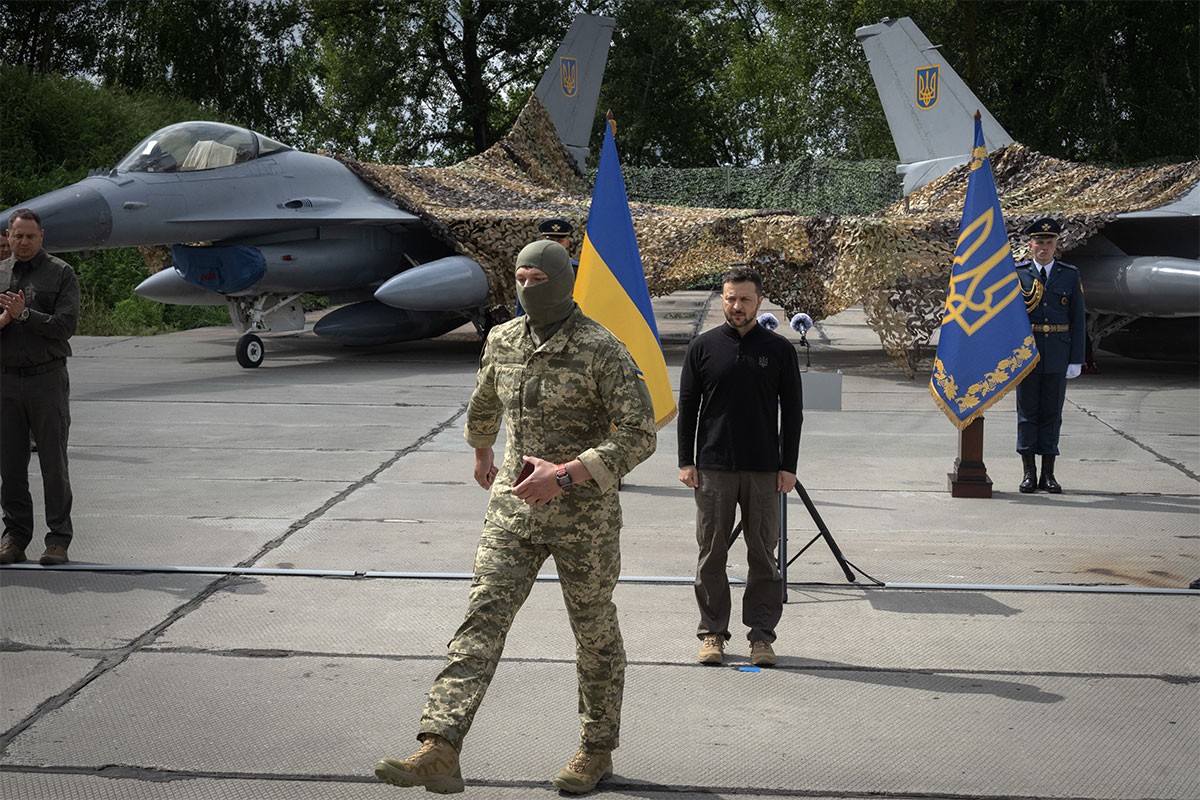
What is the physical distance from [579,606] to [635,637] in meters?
1.62

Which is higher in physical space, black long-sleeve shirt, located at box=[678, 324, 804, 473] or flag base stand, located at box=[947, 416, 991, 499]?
black long-sleeve shirt, located at box=[678, 324, 804, 473]

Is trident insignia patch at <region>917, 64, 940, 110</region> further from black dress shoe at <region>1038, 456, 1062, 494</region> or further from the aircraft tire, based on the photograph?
black dress shoe at <region>1038, 456, 1062, 494</region>

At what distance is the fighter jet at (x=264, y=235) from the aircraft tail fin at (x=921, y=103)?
274 inches

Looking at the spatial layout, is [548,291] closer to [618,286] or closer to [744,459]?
[744,459]

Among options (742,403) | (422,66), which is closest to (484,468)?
(742,403)

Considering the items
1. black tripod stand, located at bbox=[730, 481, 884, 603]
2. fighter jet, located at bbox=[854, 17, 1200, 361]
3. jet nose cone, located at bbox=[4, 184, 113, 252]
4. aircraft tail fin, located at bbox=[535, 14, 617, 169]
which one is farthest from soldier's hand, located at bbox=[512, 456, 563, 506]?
aircraft tail fin, located at bbox=[535, 14, 617, 169]

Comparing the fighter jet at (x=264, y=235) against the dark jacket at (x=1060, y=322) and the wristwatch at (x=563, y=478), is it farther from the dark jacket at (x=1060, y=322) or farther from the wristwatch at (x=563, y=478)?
the wristwatch at (x=563, y=478)

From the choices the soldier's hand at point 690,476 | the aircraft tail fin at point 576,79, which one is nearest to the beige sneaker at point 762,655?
the soldier's hand at point 690,476

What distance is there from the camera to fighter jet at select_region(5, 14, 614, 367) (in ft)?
45.6

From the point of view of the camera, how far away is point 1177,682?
16.0ft

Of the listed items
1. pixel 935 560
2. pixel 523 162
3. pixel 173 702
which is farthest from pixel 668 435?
pixel 523 162

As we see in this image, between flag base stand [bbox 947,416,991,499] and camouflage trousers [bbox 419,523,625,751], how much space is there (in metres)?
5.28

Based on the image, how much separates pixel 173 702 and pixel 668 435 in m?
7.39

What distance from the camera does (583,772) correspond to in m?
3.87
